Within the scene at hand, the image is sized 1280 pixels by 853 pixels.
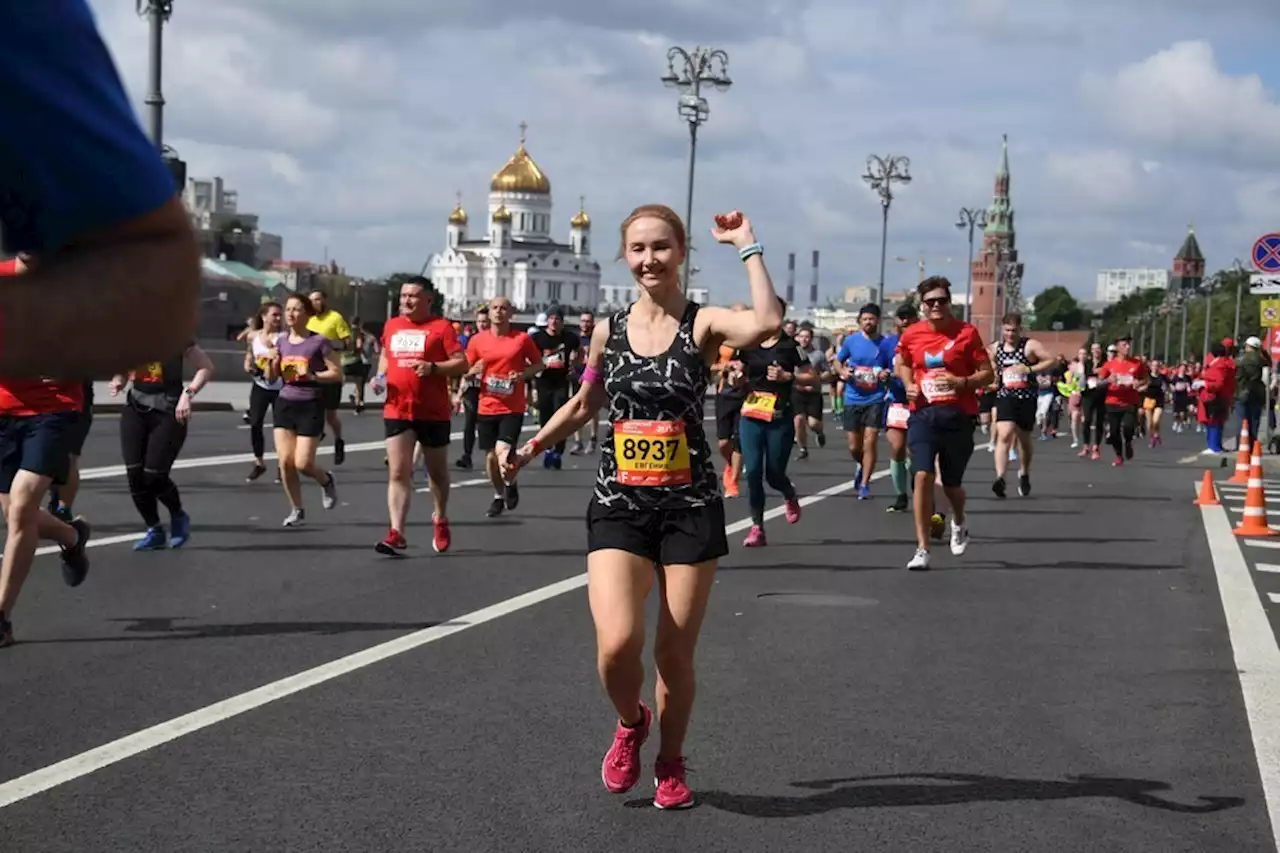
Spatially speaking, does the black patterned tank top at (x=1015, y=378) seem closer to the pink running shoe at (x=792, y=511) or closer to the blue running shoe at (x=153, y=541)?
the pink running shoe at (x=792, y=511)

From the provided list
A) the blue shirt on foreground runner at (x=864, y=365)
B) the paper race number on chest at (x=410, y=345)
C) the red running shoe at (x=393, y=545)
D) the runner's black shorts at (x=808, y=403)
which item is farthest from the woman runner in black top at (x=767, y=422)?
the runner's black shorts at (x=808, y=403)

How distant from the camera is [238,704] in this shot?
720cm

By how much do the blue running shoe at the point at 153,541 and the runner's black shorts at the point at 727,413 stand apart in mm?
6269

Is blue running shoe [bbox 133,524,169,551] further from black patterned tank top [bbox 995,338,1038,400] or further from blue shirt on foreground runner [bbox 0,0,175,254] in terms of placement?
blue shirt on foreground runner [bbox 0,0,175,254]

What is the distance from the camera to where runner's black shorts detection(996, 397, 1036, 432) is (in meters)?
20.8

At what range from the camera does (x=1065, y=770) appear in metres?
6.43

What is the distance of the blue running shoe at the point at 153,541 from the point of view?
41.5 ft

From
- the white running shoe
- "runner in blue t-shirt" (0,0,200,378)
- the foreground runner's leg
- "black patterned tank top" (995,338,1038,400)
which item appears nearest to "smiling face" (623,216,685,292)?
the foreground runner's leg

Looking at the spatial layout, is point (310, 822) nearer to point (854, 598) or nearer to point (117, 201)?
point (117, 201)

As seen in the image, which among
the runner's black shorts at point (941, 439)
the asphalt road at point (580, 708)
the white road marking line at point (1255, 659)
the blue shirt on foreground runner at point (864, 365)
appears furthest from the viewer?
the blue shirt on foreground runner at point (864, 365)

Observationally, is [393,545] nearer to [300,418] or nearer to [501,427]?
[300,418]

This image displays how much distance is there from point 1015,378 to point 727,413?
4.45 metres

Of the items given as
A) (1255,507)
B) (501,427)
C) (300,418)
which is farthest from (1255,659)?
(501,427)

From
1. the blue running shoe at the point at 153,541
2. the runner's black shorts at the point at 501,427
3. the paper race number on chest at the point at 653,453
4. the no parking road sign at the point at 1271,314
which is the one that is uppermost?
the no parking road sign at the point at 1271,314
